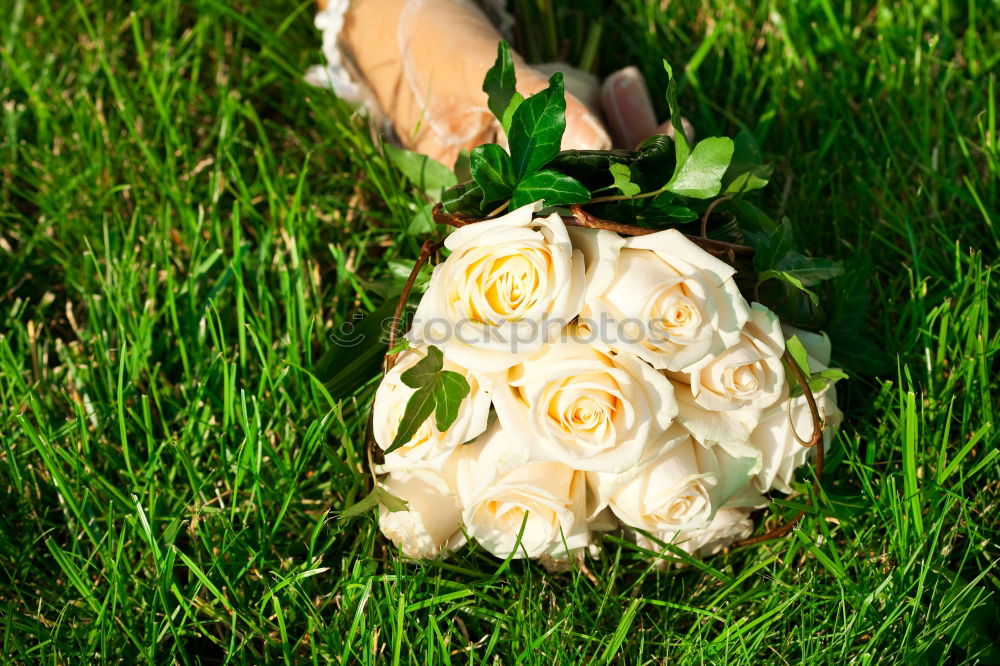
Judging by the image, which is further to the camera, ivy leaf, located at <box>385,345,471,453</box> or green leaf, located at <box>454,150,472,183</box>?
green leaf, located at <box>454,150,472,183</box>

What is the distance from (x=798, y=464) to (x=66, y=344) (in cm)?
113

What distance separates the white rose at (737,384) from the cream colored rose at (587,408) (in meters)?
0.05

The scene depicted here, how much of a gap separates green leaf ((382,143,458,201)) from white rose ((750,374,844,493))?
0.56 meters

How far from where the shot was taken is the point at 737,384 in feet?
2.81

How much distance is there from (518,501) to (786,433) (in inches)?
12.0

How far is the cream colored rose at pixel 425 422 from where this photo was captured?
34.3 inches

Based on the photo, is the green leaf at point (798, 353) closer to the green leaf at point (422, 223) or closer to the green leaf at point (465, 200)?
the green leaf at point (465, 200)

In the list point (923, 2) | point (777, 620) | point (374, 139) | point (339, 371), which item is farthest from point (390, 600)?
point (923, 2)

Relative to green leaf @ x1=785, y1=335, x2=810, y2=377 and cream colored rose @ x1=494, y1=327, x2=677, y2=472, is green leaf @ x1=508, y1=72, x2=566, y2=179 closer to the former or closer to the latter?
cream colored rose @ x1=494, y1=327, x2=677, y2=472

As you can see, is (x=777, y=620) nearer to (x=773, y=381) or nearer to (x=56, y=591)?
(x=773, y=381)

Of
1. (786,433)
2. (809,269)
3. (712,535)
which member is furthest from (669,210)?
(712,535)

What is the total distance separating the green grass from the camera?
97 centimetres

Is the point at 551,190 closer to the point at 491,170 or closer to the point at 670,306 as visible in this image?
the point at 491,170

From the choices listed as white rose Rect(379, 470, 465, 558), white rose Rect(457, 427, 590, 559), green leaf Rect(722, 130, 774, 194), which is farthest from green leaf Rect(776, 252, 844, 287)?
white rose Rect(379, 470, 465, 558)
